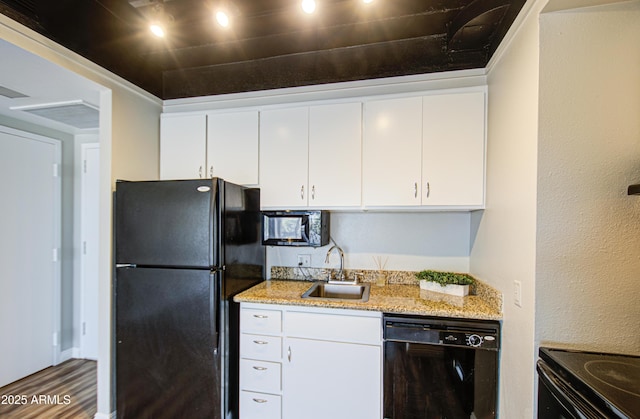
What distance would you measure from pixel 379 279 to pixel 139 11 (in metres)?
2.54

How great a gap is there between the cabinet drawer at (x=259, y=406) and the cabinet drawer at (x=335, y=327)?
0.44 meters

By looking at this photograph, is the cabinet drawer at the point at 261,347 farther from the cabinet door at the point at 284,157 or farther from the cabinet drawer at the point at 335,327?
the cabinet door at the point at 284,157

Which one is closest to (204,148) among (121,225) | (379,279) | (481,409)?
(121,225)

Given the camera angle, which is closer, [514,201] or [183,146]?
[514,201]

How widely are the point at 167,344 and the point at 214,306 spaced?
1.37ft

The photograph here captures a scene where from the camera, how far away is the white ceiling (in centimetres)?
159

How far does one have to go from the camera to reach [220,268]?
72.6 inches

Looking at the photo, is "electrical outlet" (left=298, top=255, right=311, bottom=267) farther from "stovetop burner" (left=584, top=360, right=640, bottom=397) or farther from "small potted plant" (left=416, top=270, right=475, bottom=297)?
"stovetop burner" (left=584, top=360, right=640, bottom=397)

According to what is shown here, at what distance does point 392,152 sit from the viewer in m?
2.04

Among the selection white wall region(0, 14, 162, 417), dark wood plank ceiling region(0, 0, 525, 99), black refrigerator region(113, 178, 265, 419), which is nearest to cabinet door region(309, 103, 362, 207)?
dark wood plank ceiling region(0, 0, 525, 99)

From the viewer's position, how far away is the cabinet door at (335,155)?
2.10 m

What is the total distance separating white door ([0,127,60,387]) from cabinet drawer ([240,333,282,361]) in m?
2.20

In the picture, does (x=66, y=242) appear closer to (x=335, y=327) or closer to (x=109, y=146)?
(x=109, y=146)

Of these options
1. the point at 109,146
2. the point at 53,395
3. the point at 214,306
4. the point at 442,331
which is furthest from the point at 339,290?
the point at 53,395
